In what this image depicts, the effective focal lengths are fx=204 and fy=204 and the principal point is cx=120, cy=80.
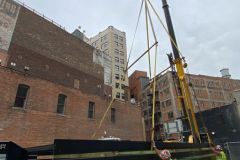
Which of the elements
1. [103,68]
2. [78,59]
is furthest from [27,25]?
[103,68]

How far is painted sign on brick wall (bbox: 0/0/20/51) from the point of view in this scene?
2067 centimetres

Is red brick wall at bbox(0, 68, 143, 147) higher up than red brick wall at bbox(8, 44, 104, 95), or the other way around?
red brick wall at bbox(8, 44, 104, 95)

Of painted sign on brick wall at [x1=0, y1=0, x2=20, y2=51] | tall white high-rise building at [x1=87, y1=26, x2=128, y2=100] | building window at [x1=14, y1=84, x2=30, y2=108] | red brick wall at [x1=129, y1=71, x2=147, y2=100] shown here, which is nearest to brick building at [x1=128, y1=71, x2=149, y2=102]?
red brick wall at [x1=129, y1=71, x2=147, y2=100]

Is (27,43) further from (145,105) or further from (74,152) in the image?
(145,105)

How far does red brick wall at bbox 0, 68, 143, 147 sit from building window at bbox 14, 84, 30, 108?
0.35m

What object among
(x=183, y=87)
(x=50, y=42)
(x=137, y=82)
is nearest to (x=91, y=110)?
(x=50, y=42)

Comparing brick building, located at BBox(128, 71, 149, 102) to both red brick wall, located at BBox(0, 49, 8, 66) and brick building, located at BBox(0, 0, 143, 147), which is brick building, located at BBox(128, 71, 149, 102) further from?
red brick wall, located at BBox(0, 49, 8, 66)

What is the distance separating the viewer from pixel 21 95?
18.7 meters

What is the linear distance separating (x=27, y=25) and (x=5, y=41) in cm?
381

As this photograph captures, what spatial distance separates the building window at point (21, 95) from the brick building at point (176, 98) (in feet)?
114

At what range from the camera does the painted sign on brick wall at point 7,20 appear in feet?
67.8

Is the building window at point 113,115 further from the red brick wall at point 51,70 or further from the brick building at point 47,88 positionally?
the red brick wall at point 51,70

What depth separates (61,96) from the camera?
22750 millimetres

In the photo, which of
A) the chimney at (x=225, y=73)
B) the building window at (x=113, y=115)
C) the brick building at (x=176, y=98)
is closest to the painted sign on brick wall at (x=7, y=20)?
the building window at (x=113, y=115)
